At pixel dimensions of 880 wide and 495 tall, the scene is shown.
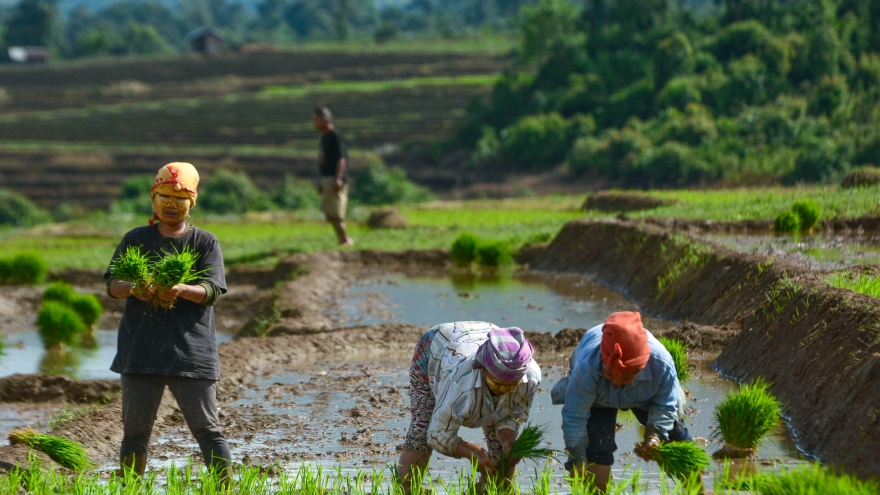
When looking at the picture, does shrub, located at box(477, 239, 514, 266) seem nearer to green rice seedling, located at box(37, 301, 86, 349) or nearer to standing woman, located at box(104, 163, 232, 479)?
green rice seedling, located at box(37, 301, 86, 349)

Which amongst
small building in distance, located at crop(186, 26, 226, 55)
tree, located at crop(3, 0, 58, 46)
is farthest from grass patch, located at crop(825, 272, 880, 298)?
tree, located at crop(3, 0, 58, 46)

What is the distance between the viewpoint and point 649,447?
4559 mm

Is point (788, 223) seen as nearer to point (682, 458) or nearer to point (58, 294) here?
point (682, 458)

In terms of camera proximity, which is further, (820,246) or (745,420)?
(820,246)

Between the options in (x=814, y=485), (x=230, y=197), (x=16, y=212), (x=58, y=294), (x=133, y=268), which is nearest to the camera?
(x=814, y=485)

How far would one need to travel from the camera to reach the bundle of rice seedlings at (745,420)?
5105 millimetres

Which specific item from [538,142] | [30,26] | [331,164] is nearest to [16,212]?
[538,142]

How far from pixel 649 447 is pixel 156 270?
7.43 feet

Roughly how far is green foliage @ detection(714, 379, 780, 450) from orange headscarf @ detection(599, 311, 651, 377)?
1000 mm

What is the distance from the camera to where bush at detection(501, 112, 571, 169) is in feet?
A: 134

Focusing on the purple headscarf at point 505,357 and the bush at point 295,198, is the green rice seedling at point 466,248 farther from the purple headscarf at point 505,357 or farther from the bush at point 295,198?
the bush at point 295,198

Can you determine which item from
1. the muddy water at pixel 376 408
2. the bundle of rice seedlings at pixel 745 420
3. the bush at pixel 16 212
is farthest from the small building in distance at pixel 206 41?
the bundle of rice seedlings at pixel 745 420

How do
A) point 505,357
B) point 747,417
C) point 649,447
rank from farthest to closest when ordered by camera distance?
point 747,417 < point 649,447 < point 505,357

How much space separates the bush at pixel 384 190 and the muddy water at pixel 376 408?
23.6m
